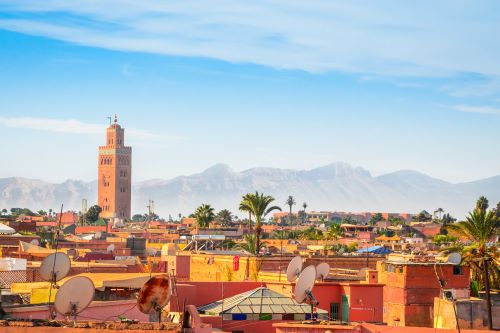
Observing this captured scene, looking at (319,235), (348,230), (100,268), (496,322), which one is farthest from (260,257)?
(348,230)

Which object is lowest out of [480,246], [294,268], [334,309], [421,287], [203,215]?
[334,309]

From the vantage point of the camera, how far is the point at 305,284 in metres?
25.6

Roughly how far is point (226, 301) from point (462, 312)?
7741 millimetres

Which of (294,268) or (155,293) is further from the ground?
(294,268)

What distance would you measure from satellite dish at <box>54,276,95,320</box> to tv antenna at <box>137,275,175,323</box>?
1.01 m

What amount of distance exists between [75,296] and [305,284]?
7.79m

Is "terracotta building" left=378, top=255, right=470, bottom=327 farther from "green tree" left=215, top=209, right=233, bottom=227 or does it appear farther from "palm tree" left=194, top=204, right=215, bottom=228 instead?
"green tree" left=215, top=209, right=233, bottom=227

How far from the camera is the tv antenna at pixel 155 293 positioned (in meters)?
19.7

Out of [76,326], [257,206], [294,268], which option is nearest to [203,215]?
[257,206]

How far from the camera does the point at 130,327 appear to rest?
17.3 metres

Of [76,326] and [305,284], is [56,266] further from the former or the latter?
[76,326]

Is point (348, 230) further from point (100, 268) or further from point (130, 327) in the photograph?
point (130, 327)

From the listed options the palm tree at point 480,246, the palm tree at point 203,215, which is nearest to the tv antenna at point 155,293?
the palm tree at point 480,246

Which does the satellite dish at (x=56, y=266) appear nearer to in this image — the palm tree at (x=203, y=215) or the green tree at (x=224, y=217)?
the palm tree at (x=203, y=215)
